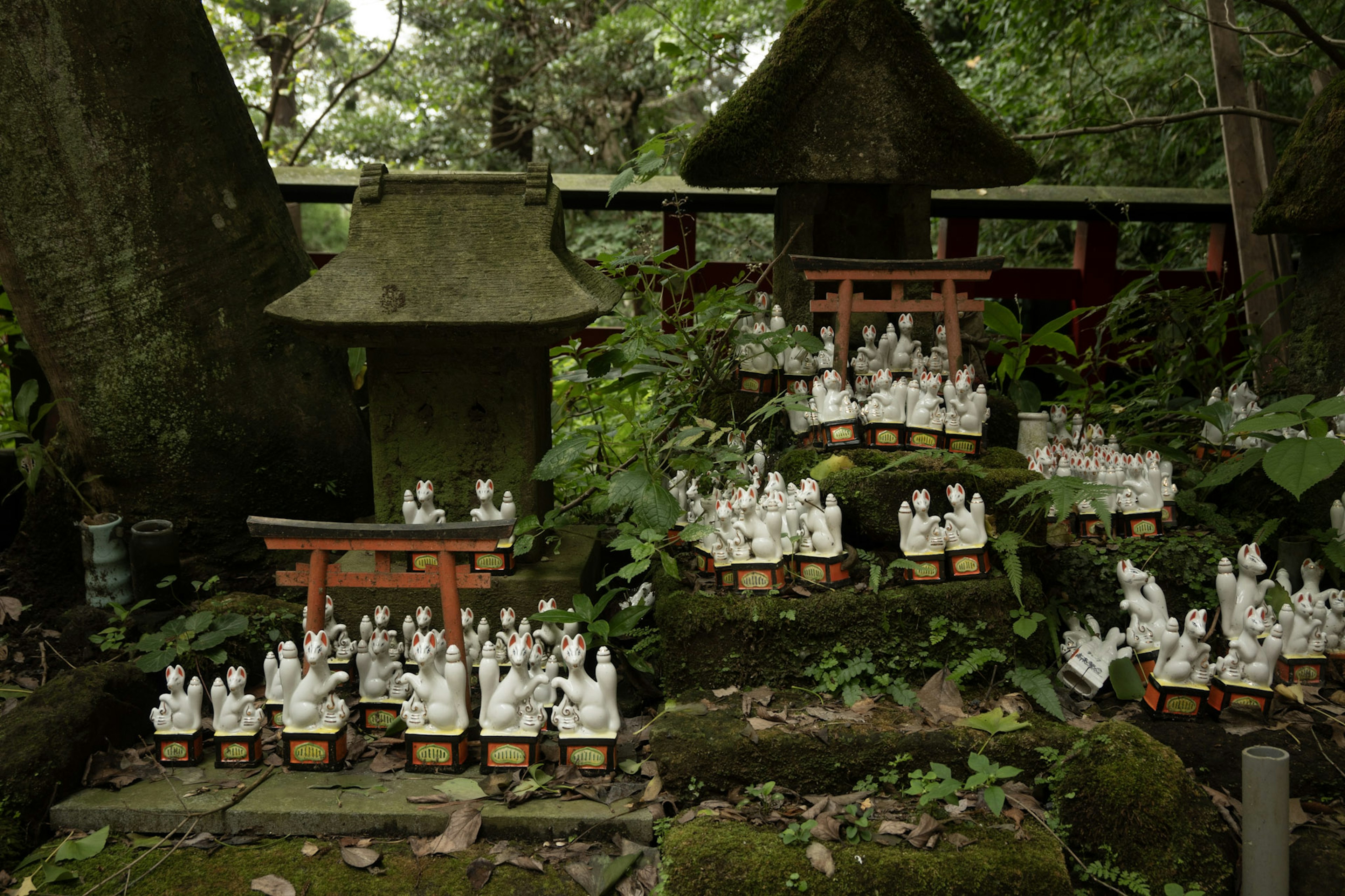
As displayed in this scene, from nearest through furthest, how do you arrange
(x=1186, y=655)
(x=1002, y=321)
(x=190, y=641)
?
(x=1186, y=655), (x=190, y=641), (x=1002, y=321)

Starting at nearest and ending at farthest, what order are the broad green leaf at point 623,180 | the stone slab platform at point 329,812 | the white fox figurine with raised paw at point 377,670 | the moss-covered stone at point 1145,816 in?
the moss-covered stone at point 1145,816 → the stone slab platform at point 329,812 → the white fox figurine with raised paw at point 377,670 → the broad green leaf at point 623,180

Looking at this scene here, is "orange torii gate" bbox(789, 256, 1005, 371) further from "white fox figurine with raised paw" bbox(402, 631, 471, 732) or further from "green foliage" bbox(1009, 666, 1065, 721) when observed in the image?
"white fox figurine with raised paw" bbox(402, 631, 471, 732)

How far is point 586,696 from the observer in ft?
10.8

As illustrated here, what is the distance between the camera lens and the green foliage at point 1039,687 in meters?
3.46

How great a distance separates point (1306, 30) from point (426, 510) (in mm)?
5436

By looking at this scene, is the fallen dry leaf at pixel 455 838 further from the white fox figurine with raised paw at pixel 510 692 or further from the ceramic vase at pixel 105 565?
the ceramic vase at pixel 105 565

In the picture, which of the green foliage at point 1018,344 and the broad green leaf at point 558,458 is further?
the green foliage at point 1018,344

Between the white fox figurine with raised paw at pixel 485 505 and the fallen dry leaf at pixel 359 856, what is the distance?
4.56 feet

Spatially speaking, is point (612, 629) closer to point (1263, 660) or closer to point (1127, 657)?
point (1127, 657)

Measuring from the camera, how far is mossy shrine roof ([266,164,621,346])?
3852 mm

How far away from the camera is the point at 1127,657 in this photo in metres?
3.69

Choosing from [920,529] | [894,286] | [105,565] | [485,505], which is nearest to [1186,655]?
[920,529]

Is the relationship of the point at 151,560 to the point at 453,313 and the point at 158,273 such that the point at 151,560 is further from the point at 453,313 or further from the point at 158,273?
the point at 453,313

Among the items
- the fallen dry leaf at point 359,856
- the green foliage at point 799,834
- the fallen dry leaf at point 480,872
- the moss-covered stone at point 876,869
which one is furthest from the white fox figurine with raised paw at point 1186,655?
the fallen dry leaf at point 359,856
